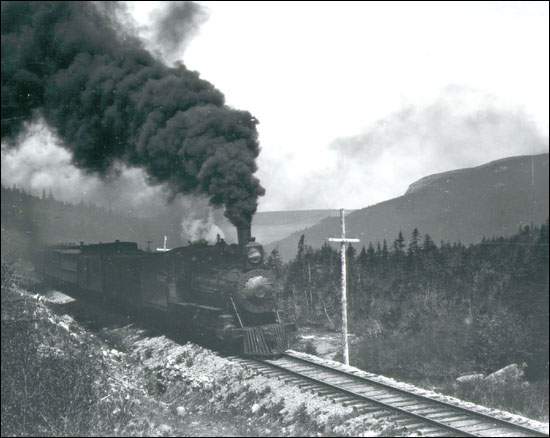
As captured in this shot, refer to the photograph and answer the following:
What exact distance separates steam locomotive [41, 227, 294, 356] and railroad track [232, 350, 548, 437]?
0.76 m

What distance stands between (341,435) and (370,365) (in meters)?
7.02

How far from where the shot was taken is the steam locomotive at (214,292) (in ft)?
43.8

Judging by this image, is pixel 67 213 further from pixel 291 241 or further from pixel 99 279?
pixel 291 241

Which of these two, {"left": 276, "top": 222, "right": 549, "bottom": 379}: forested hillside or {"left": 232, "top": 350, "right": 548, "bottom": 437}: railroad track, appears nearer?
{"left": 232, "top": 350, "right": 548, "bottom": 437}: railroad track

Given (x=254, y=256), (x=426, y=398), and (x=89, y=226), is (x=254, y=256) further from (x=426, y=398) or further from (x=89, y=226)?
(x=89, y=226)

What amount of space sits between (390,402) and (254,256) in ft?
17.4

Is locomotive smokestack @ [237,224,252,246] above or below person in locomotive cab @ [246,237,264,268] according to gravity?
above

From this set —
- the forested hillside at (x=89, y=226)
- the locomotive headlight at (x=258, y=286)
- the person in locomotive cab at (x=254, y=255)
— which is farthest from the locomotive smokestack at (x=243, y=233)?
the forested hillside at (x=89, y=226)

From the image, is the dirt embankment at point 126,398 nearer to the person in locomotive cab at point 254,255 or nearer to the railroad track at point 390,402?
the railroad track at point 390,402

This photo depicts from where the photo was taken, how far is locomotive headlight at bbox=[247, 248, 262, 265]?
13.7 meters

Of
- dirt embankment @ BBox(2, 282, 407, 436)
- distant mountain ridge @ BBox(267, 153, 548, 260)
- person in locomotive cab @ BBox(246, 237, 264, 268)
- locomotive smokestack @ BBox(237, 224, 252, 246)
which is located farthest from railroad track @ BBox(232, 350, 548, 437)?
distant mountain ridge @ BBox(267, 153, 548, 260)

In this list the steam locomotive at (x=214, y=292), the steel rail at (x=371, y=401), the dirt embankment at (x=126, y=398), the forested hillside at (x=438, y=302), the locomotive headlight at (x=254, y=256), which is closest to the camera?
the dirt embankment at (x=126, y=398)

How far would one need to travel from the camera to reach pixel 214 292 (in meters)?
14.1

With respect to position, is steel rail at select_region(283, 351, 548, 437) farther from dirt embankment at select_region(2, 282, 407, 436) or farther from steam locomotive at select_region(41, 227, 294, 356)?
dirt embankment at select_region(2, 282, 407, 436)
